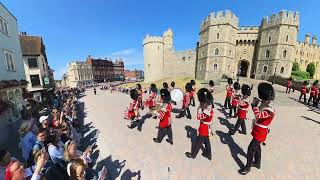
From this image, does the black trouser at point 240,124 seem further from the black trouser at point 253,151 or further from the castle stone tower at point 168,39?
the castle stone tower at point 168,39

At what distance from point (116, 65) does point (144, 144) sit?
309 ft

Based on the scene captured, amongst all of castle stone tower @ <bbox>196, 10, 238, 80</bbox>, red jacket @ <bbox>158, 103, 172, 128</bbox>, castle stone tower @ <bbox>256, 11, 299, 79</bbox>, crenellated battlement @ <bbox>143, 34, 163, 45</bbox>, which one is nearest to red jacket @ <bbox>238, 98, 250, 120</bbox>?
red jacket @ <bbox>158, 103, 172, 128</bbox>

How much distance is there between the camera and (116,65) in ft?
314

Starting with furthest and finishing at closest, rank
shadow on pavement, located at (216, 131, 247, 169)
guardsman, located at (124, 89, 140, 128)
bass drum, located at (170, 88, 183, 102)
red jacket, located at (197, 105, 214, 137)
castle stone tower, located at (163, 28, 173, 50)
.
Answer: castle stone tower, located at (163, 28, 173, 50), guardsman, located at (124, 89, 140, 128), bass drum, located at (170, 88, 183, 102), shadow on pavement, located at (216, 131, 247, 169), red jacket, located at (197, 105, 214, 137)

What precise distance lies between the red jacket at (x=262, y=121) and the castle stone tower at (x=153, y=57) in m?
42.5

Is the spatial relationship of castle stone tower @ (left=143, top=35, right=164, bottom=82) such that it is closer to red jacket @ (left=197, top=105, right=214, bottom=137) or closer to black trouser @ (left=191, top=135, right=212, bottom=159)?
black trouser @ (left=191, top=135, right=212, bottom=159)

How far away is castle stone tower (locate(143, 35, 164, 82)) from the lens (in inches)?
1770

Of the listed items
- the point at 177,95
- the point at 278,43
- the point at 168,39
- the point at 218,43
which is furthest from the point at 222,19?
the point at 177,95

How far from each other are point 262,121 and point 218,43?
97.6ft

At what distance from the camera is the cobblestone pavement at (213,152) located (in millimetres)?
4656

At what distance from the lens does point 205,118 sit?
4.79 m

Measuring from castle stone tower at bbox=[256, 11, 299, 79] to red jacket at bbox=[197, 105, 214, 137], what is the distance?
103 feet

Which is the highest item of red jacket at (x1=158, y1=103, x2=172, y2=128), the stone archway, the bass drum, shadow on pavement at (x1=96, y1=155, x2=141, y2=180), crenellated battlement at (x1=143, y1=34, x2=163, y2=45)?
crenellated battlement at (x1=143, y1=34, x2=163, y2=45)

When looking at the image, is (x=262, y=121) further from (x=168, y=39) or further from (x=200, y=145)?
(x=168, y=39)
